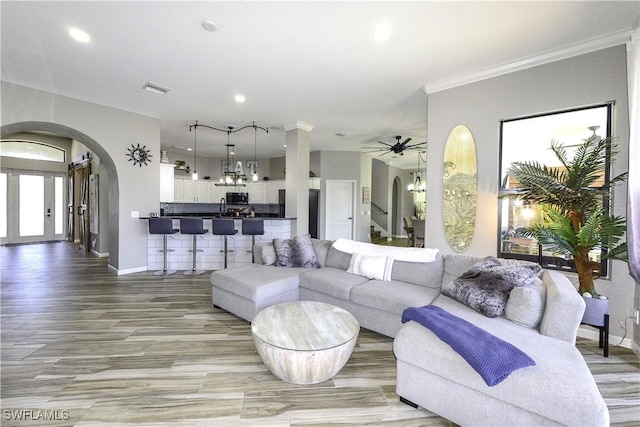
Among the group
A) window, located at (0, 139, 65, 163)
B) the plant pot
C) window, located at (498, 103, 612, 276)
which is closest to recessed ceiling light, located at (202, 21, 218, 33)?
window, located at (498, 103, 612, 276)

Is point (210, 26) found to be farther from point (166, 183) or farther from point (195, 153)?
point (195, 153)

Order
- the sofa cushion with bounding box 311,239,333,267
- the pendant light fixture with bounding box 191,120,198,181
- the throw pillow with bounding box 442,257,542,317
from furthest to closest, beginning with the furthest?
the pendant light fixture with bounding box 191,120,198,181
the sofa cushion with bounding box 311,239,333,267
the throw pillow with bounding box 442,257,542,317

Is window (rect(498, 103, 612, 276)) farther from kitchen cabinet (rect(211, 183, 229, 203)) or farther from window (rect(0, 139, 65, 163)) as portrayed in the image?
window (rect(0, 139, 65, 163))

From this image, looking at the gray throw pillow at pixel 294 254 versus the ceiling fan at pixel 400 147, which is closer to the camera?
the gray throw pillow at pixel 294 254

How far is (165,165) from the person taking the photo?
22.3ft

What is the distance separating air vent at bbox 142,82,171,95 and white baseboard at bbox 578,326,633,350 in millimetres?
6112

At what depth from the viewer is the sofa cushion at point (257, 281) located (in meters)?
2.99

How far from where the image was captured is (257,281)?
308 cm

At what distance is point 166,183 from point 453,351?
24.1 feet

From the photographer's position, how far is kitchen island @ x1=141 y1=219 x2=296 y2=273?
5.43 meters

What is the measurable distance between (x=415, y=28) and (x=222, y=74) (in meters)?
2.46

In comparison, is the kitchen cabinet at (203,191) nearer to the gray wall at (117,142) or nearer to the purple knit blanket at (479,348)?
the gray wall at (117,142)

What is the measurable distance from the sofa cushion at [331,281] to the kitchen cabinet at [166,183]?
5.31 meters

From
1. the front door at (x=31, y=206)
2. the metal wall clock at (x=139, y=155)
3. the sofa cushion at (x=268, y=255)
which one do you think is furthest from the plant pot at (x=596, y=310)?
the front door at (x=31, y=206)
